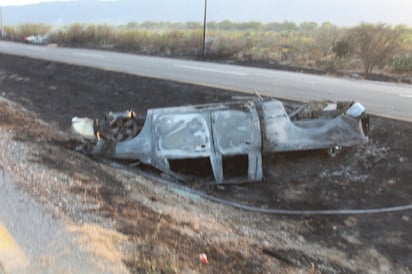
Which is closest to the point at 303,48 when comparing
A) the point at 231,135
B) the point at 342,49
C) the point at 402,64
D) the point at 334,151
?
the point at 342,49

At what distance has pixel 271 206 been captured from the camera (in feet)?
25.3

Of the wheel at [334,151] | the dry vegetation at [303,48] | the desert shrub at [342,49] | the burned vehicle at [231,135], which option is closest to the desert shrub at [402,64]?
the dry vegetation at [303,48]

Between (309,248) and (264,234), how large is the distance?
578 millimetres

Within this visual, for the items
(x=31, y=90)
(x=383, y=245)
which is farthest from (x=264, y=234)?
(x=31, y=90)

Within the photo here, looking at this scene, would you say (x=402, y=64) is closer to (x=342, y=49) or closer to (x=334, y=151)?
(x=342, y=49)

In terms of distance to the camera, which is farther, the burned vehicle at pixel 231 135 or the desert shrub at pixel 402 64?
the desert shrub at pixel 402 64

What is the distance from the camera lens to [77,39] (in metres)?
43.6

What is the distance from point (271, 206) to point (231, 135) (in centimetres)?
155

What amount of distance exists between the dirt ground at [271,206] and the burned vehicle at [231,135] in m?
0.38

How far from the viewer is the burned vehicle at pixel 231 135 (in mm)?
8570

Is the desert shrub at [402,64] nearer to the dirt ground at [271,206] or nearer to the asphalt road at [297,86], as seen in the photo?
the asphalt road at [297,86]

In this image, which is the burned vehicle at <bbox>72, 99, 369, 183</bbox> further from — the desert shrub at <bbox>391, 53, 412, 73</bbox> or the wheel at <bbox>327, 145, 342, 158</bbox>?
the desert shrub at <bbox>391, 53, 412, 73</bbox>

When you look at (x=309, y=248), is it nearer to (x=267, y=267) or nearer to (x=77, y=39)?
(x=267, y=267)

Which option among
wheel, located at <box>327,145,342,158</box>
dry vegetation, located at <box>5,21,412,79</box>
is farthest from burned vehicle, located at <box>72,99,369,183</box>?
dry vegetation, located at <box>5,21,412,79</box>
